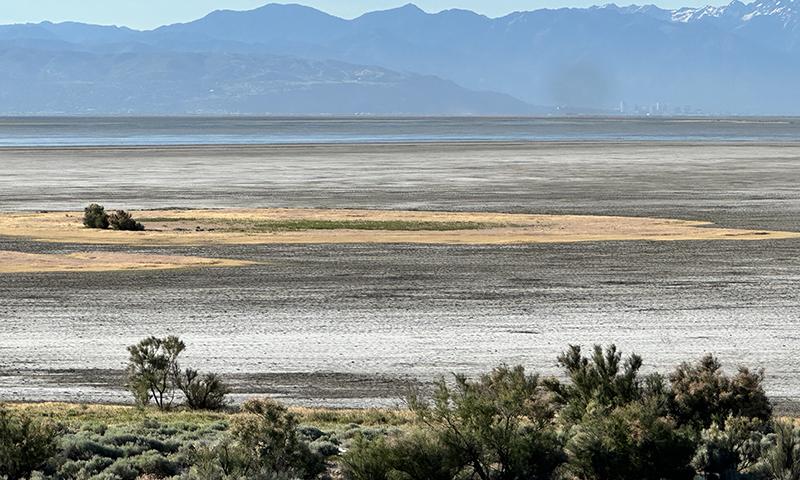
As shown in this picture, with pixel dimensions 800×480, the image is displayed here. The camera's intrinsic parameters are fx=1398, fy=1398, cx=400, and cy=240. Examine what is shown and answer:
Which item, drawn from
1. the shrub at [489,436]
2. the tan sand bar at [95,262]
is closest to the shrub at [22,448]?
the shrub at [489,436]

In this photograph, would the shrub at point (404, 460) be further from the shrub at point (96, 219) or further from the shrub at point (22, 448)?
the shrub at point (96, 219)

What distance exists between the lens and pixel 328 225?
41.1 metres

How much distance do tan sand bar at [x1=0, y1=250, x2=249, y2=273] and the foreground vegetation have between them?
1754cm

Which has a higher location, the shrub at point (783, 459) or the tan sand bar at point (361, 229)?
the tan sand bar at point (361, 229)

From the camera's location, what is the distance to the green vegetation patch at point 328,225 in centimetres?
4016

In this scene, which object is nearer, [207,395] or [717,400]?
[717,400]

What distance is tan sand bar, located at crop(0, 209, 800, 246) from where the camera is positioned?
122 ft

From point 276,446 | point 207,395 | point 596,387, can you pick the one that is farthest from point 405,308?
point 276,446

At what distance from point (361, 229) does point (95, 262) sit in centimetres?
987

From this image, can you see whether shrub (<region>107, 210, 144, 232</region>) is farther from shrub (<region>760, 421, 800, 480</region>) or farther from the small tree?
shrub (<region>760, 421, 800, 480</region>)

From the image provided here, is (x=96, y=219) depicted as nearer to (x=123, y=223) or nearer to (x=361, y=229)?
(x=123, y=223)

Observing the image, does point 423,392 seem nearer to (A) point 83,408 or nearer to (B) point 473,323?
(A) point 83,408

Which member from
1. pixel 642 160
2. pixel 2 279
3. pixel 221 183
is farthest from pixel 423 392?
pixel 642 160

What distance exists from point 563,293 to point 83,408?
12.8m
